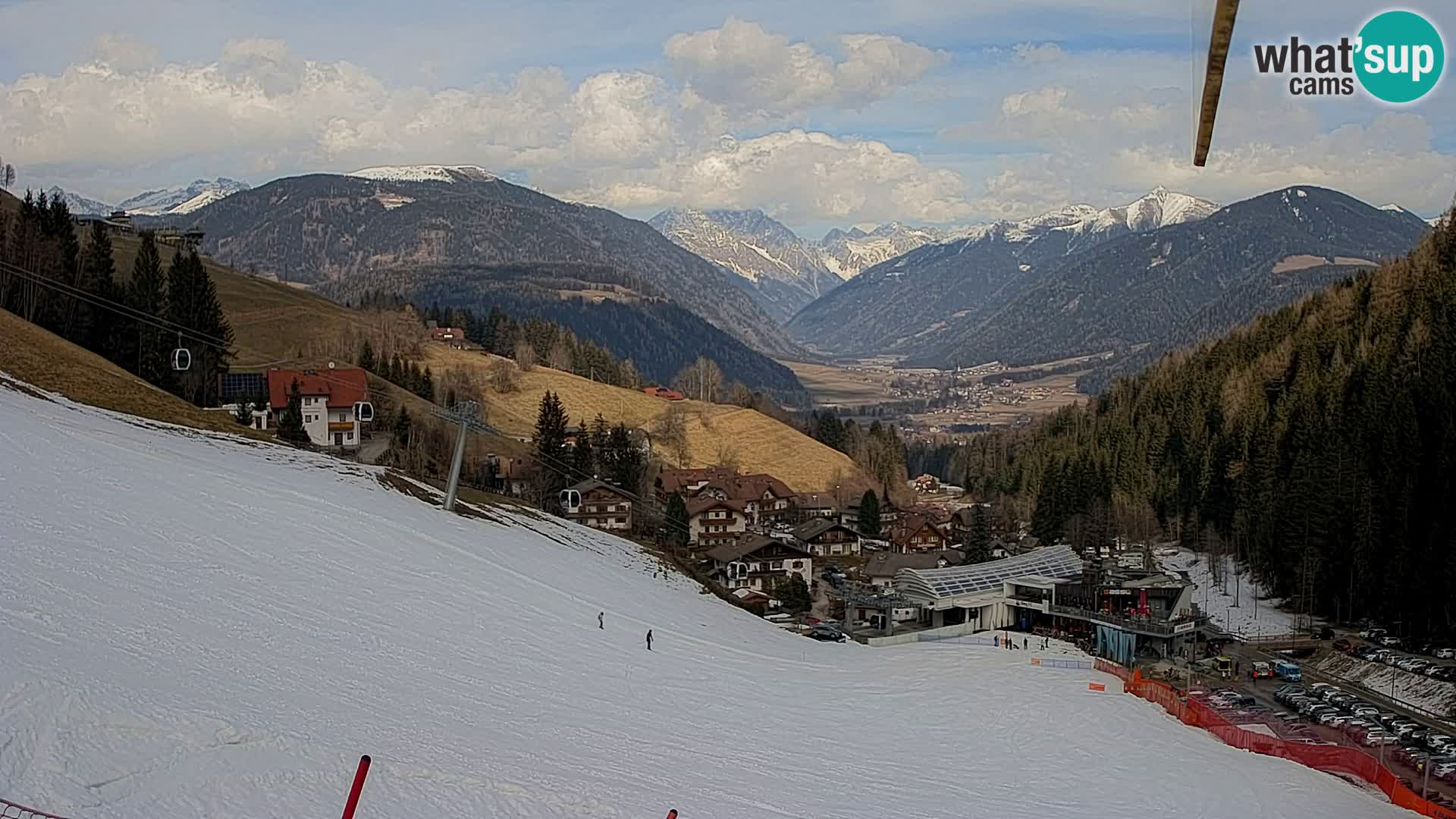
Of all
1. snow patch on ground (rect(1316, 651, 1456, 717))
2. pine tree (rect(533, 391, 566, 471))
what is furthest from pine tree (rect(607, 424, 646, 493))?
snow patch on ground (rect(1316, 651, 1456, 717))

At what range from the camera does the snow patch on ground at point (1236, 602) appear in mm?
52250

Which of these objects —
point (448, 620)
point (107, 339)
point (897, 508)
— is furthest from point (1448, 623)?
point (107, 339)

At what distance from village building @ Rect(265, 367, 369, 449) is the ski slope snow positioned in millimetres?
25280

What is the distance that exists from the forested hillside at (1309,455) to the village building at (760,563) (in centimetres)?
2140

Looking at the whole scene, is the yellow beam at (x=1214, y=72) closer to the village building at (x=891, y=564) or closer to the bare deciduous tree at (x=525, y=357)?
the village building at (x=891, y=564)

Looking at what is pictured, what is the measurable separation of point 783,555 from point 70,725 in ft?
176

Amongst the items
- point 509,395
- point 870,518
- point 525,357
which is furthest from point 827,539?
point 525,357

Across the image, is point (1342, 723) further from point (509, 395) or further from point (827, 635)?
point (509, 395)

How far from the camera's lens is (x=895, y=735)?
2506 centimetres

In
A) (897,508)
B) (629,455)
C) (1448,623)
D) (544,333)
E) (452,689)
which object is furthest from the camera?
(544,333)

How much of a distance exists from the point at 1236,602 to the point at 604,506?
33.9m

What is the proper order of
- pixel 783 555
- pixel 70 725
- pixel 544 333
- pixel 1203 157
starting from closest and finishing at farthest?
pixel 1203 157 < pixel 70 725 < pixel 783 555 < pixel 544 333

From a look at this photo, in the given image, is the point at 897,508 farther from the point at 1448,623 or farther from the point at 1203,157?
the point at 1203,157

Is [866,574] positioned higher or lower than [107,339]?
lower
